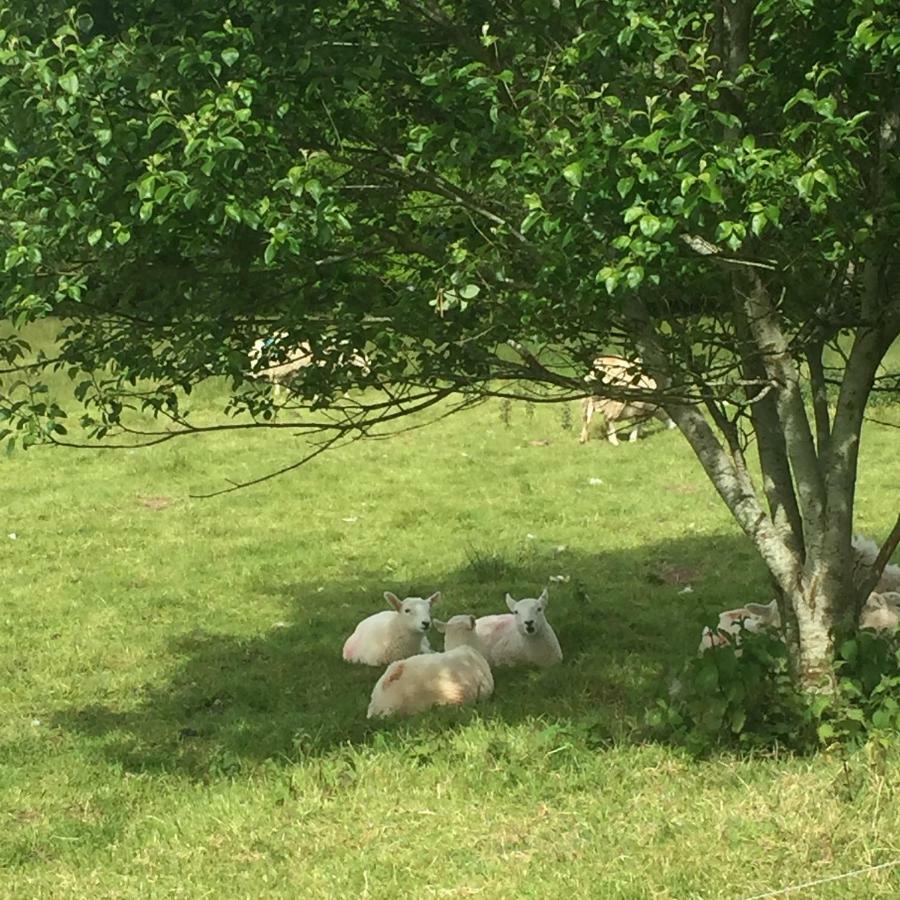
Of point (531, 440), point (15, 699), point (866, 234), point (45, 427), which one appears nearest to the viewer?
point (866, 234)

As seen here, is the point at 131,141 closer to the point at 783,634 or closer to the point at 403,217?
the point at 403,217

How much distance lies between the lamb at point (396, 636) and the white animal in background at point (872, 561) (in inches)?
124

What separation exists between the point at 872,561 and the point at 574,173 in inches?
233

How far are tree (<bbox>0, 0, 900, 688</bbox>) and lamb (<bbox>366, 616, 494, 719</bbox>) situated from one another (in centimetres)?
189

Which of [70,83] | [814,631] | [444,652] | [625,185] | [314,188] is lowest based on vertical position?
[444,652]

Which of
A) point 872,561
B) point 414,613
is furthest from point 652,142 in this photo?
point 872,561

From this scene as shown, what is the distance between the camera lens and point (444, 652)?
9.65 m

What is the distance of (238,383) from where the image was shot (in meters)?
7.23

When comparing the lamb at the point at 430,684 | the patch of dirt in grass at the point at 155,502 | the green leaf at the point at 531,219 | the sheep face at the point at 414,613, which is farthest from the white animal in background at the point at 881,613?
the patch of dirt in grass at the point at 155,502

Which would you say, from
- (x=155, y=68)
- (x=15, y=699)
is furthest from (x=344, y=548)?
(x=155, y=68)

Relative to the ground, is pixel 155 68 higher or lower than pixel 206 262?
higher

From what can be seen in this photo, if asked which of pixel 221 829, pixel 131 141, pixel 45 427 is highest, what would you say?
pixel 131 141

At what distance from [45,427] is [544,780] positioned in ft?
10.4

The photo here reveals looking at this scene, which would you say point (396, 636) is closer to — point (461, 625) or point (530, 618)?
point (461, 625)
